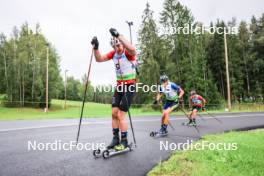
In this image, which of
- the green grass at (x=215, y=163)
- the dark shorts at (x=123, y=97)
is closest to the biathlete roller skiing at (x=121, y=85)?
the dark shorts at (x=123, y=97)

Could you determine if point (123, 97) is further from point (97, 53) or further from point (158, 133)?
point (158, 133)

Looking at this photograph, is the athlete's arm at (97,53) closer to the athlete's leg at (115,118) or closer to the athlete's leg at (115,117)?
the athlete's leg at (115,118)

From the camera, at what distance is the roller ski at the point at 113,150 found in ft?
13.2

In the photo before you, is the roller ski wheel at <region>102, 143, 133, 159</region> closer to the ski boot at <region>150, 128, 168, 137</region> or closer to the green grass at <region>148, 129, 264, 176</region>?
the green grass at <region>148, 129, 264, 176</region>

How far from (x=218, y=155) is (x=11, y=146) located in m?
4.13

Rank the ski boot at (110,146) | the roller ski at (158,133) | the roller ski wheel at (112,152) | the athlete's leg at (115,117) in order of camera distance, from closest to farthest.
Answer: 1. the roller ski wheel at (112,152)
2. the ski boot at (110,146)
3. the athlete's leg at (115,117)
4. the roller ski at (158,133)

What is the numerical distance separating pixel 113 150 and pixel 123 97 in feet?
3.28

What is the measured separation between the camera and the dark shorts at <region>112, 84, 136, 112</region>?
4.43 meters

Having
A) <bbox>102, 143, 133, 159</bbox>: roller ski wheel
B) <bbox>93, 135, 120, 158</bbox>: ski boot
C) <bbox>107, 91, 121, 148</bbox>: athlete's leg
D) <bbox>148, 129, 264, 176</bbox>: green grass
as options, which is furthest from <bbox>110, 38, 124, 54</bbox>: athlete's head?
<bbox>148, 129, 264, 176</bbox>: green grass

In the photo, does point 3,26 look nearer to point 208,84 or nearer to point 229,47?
point 208,84

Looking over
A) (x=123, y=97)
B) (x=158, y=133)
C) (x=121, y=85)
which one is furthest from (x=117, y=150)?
(x=158, y=133)

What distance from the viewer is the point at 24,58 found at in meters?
38.8

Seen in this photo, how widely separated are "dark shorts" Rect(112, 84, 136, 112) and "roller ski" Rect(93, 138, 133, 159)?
25.6 inches

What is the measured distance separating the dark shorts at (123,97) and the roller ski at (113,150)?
0.65m
